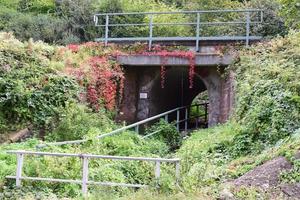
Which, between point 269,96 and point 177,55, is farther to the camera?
point 177,55

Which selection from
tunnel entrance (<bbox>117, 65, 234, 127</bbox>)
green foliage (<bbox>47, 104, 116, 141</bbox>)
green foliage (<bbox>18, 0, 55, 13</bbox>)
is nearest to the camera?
green foliage (<bbox>47, 104, 116, 141</bbox>)

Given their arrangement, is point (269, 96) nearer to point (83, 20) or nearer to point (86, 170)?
point (86, 170)

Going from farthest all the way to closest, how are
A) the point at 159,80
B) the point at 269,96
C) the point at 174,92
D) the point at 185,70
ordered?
the point at 174,92, the point at 185,70, the point at 159,80, the point at 269,96

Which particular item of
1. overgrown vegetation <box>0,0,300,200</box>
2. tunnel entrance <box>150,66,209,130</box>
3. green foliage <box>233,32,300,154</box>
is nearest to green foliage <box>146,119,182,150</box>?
overgrown vegetation <box>0,0,300,200</box>

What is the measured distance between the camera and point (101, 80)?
592 inches

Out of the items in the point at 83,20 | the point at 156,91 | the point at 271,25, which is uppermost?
the point at 83,20

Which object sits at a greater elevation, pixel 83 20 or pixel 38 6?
pixel 38 6

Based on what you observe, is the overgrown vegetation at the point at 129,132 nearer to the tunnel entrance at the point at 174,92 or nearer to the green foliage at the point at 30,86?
the green foliage at the point at 30,86

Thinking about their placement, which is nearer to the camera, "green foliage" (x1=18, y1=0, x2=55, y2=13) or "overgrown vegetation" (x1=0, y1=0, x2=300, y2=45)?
"overgrown vegetation" (x1=0, y1=0, x2=300, y2=45)

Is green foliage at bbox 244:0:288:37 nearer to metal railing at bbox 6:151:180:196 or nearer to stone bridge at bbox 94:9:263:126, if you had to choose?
stone bridge at bbox 94:9:263:126

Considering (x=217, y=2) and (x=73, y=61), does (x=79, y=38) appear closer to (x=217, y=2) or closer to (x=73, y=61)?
(x=217, y=2)

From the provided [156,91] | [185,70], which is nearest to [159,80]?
[156,91]

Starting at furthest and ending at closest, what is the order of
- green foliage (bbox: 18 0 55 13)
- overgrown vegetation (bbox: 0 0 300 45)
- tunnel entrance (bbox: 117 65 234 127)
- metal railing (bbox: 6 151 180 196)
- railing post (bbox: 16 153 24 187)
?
green foliage (bbox: 18 0 55 13)
overgrown vegetation (bbox: 0 0 300 45)
tunnel entrance (bbox: 117 65 234 127)
railing post (bbox: 16 153 24 187)
metal railing (bbox: 6 151 180 196)

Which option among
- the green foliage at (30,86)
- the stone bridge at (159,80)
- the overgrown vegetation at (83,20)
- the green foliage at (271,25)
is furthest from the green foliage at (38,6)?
the green foliage at (30,86)
